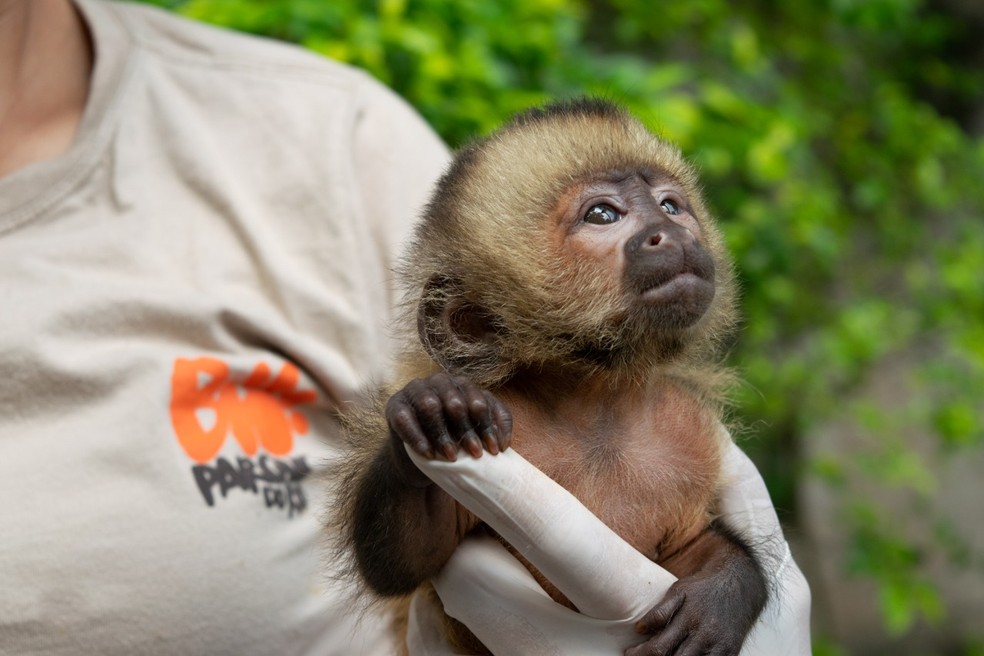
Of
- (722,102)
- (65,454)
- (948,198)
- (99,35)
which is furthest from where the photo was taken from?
(948,198)

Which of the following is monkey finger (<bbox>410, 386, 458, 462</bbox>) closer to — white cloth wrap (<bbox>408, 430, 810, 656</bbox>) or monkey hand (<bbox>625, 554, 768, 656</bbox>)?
white cloth wrap (<bbox>408, 430, 810, 656</bbox>)

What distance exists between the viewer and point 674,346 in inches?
68.2

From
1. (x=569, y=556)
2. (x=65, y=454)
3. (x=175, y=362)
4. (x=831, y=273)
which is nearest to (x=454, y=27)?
(x=175, y=362)

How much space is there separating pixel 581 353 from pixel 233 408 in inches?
24.3

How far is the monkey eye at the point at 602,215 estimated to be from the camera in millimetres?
1712

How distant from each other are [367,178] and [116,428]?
2.34 feet

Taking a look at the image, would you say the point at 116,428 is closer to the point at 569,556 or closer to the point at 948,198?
the point at 569,556

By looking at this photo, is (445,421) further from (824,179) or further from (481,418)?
(824,179)

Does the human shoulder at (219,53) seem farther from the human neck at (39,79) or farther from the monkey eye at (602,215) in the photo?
the monkey eye at (602,215)

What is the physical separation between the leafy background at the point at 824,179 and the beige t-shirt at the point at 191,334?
2.15 feet

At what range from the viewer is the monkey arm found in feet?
4.97

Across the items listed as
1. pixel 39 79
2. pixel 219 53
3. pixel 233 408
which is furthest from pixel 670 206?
pixel 39 79

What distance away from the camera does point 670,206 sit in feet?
5.84

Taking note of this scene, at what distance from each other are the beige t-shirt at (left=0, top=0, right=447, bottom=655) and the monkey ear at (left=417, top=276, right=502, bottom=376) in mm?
337
